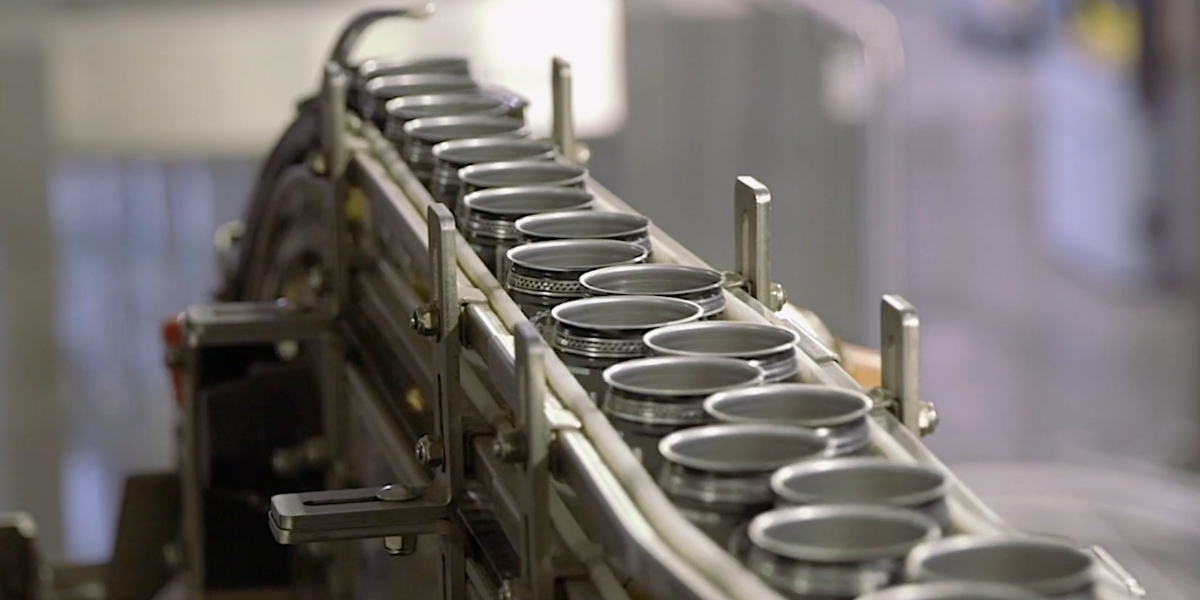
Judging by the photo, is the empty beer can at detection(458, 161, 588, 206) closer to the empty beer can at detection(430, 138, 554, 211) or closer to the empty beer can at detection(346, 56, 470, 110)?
the empty beer can at detection(430, 138, 554, 211)

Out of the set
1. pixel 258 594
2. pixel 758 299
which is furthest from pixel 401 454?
pixel 258 594

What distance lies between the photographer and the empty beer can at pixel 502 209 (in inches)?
46.3

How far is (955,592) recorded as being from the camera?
62 centimetres

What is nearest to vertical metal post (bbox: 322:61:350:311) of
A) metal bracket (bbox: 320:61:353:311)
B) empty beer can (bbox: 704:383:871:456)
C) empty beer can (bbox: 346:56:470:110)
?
metal bracket (bbox: 320:61:353:311)

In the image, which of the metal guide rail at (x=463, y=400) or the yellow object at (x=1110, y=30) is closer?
the metal guide rail at (x=463, y=400)

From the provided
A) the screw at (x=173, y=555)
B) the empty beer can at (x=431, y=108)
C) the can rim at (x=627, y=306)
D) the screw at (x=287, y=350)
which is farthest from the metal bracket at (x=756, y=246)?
the screw at (x=173, y=555)

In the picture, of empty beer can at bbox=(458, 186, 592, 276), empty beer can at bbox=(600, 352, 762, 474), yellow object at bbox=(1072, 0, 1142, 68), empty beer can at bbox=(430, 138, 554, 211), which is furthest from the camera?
yellow object at bbox=(1072, 0, 1142, 68)

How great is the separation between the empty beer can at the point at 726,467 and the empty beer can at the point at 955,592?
4.9 inches

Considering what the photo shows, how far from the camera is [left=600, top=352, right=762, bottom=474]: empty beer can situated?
0.83 metres

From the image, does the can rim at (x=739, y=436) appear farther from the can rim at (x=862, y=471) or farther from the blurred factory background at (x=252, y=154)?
the blurred factory background at (x=252, y=154)

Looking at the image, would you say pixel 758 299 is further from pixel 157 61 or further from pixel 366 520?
pixel 157 61

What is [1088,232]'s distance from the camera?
619 cm

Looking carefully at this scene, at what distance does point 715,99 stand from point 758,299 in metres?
2.87

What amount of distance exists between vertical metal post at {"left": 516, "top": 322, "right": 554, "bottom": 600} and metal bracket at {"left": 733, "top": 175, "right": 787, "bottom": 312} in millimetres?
261
